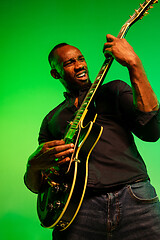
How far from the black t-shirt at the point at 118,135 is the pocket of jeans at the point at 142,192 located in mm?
26

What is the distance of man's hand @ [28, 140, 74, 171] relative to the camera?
982mm

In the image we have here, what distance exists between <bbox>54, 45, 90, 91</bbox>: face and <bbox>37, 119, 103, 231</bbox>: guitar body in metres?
0.37

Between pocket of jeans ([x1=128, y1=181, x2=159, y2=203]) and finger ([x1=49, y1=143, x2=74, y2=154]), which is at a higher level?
finger ([x1=49, y1=143, x2=74, y2=154])

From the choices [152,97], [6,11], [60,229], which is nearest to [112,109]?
[152,97]

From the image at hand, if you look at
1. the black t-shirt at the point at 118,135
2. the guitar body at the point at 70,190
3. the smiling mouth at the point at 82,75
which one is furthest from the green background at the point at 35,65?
the guitar body at the point at 70,190

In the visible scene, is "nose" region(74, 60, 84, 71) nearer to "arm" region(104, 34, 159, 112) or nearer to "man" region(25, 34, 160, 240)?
"man" region(25, 34, 160, 240)

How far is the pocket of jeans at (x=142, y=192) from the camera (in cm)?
96

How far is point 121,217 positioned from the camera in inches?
37.4

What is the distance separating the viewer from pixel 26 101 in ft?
6.81

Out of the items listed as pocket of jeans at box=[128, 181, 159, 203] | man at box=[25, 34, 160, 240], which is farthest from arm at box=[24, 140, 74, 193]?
pocket of jeans at box=[128, 181, 159, 203]

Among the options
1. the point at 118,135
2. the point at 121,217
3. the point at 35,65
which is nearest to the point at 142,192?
the point at 121,217

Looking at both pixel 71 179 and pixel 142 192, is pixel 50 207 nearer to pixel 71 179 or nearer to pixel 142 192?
pixel 71 179

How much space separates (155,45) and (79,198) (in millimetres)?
1507

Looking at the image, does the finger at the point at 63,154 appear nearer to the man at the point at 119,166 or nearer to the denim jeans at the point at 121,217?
the man at the point at 119,166
